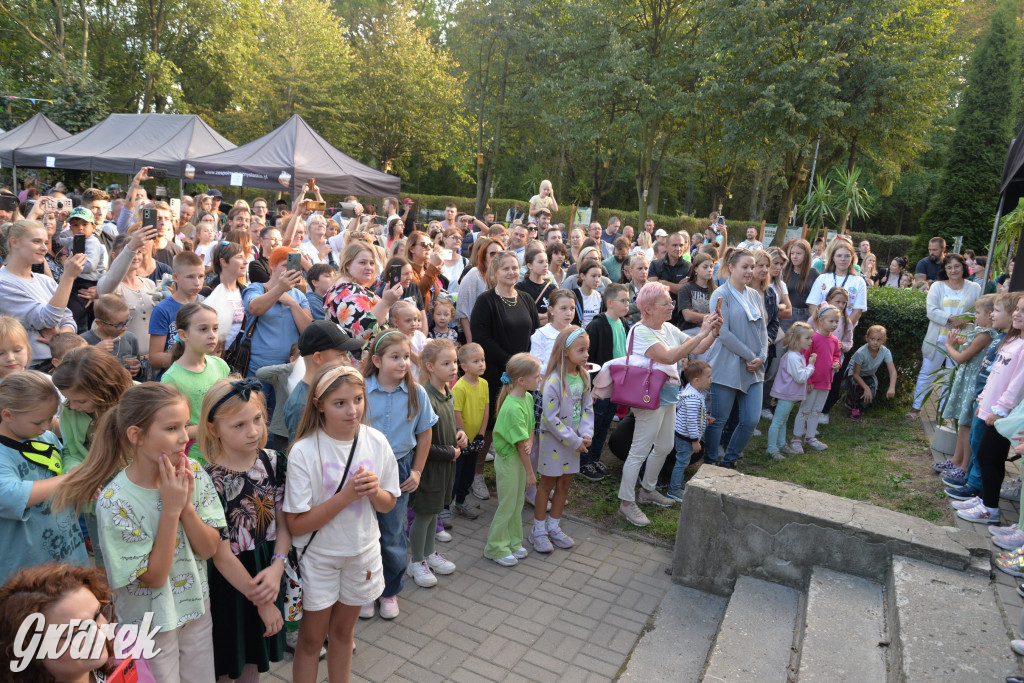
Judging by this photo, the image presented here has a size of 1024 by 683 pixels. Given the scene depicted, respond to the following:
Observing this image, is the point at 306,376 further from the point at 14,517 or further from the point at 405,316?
the point at 14,517

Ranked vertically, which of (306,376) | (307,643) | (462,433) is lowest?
(307,643)

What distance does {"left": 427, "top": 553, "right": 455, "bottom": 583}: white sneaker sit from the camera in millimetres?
4402

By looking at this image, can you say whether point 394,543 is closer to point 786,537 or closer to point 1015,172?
point 786,537

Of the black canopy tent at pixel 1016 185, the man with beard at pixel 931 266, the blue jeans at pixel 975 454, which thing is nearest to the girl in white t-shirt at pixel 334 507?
the blue jeans at pixel 975 454

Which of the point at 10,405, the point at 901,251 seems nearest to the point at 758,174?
the point at 901,251

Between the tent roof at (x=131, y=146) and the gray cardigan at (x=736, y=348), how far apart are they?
48.0 feet

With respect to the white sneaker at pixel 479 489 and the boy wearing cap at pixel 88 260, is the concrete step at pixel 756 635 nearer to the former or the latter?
the white sneaker at pixel 479 489

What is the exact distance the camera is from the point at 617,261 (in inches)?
319

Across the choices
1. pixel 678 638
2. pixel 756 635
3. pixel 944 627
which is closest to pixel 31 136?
pixel 678 638

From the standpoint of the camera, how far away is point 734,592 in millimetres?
4191

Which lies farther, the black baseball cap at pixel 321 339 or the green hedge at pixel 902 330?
the green hedge at pixel 902 330

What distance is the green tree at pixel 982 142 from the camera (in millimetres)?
24312

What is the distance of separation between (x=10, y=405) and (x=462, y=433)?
2483 mm

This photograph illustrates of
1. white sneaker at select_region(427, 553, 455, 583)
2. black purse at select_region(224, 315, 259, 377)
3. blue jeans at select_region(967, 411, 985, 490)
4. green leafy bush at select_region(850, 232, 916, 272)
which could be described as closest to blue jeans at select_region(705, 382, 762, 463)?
blue jeans at select_region(967, 411, 985, 490)
